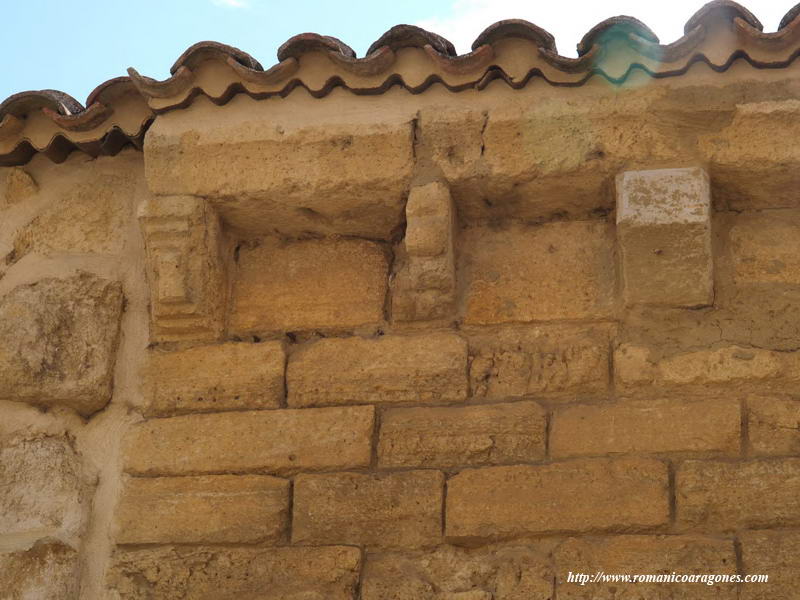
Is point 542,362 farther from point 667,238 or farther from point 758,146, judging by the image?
point 758,146

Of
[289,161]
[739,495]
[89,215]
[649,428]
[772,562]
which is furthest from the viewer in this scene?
[89,215]

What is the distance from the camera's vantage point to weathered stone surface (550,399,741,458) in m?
3.31

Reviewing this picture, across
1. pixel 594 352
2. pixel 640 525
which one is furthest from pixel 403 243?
pixel 640 525

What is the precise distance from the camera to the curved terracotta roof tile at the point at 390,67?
11.3 ft

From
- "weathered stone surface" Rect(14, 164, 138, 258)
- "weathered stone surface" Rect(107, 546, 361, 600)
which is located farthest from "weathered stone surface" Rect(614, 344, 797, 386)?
"weathered stone surface" Rect(14, 164, 138, 258)

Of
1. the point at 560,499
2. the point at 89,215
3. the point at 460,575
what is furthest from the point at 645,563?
the point at 89,215

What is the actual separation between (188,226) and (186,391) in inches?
20.5

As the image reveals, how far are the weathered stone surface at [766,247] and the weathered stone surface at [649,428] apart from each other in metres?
0.45

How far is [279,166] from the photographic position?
3664mm

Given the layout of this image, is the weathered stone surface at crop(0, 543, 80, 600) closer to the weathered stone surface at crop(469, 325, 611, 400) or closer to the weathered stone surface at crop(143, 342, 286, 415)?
the weathered stone surface at crop(143, 342, 286, 415)

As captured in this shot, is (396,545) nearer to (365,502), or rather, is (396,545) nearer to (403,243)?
(365,502)

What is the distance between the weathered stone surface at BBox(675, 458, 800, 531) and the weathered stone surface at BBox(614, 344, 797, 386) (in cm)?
27

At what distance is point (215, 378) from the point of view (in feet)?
12.0

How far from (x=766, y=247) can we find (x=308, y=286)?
1456mm
